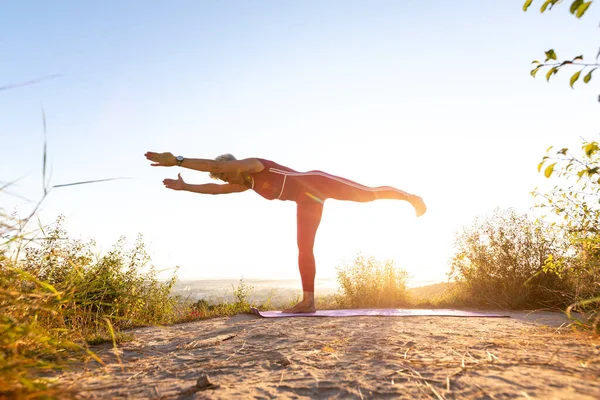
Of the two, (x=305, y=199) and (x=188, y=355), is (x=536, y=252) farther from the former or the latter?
(x=188, y=355)

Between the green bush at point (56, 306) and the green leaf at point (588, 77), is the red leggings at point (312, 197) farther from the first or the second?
the green leaf at point (588, 77)

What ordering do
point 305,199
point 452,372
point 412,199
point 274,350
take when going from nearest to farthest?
point 452,372
point 274,350
point 305,199
point 412,199

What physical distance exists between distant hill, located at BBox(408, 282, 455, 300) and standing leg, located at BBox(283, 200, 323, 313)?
8.62 ft

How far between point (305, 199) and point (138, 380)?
331 centimetres

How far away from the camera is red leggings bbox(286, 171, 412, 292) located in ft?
15.0

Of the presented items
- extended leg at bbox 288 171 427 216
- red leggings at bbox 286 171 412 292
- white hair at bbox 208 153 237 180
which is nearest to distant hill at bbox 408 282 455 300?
extended leg at bbox 288 171 427 216

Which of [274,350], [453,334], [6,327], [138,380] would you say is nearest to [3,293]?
[6,327]

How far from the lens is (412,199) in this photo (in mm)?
5309

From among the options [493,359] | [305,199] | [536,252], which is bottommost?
[493,359]

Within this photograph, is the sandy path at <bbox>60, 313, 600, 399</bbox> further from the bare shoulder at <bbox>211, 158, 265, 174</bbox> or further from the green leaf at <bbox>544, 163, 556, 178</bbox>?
the bare shoulder at <bbox>211, 158, 265, 174</bbox>

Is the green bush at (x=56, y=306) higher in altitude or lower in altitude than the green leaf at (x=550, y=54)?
lower

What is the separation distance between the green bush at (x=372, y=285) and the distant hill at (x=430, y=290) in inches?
13.6

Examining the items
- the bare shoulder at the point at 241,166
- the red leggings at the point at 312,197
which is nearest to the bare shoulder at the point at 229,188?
the bare shoulder at the point at 241,166

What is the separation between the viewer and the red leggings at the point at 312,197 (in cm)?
459
